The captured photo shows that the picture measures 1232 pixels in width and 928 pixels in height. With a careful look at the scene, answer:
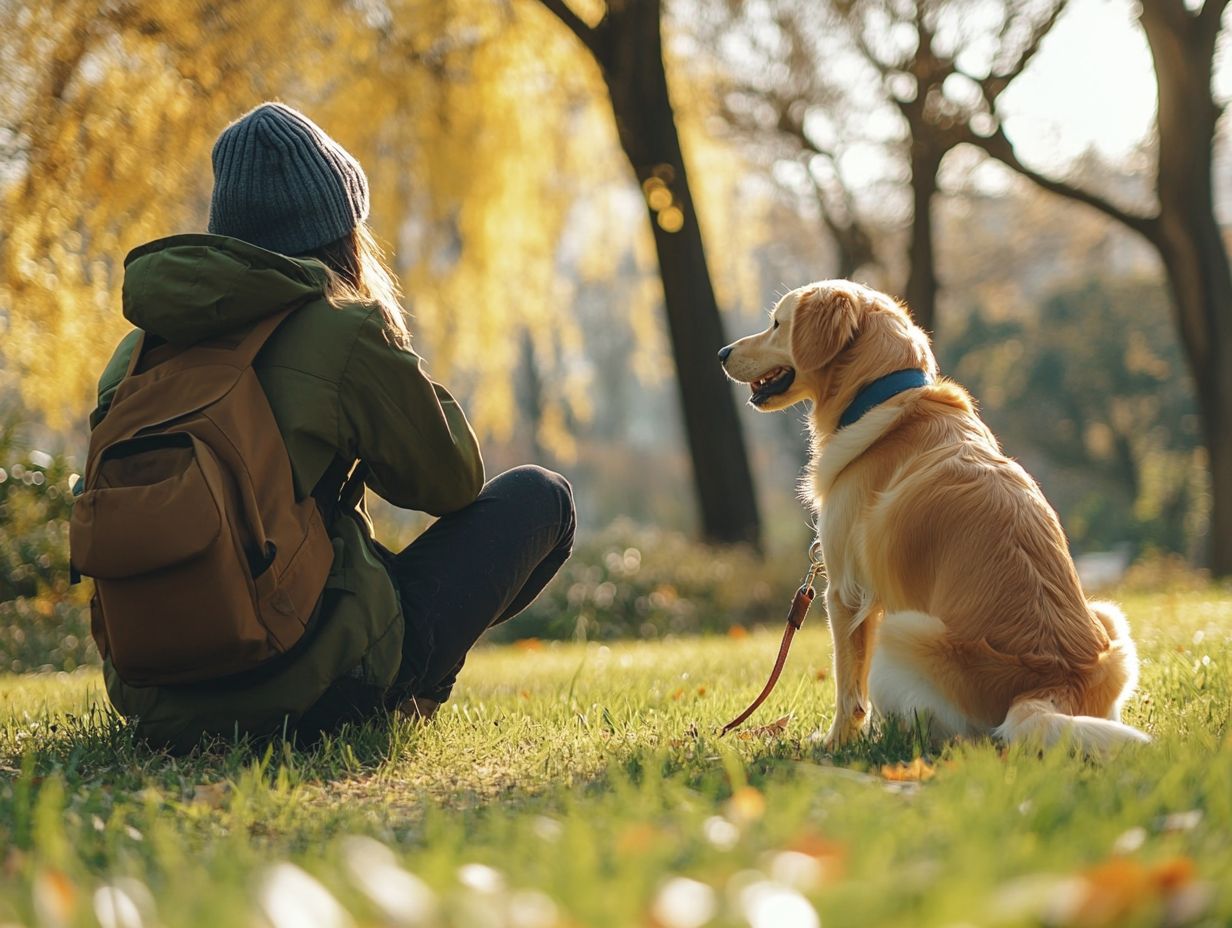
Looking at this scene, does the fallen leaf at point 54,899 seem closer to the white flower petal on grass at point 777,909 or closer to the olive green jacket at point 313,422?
the white flower petal on grass at point 777,909

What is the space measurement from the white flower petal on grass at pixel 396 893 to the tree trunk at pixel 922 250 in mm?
13211

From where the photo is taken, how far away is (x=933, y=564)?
324cm

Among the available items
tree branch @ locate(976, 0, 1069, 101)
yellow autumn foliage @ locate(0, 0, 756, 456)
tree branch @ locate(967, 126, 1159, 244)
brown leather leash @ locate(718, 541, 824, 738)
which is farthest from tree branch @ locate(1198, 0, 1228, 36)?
brown leather leash @ locate(718, 541, 824, 738)

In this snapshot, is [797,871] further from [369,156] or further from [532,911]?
[369,156]

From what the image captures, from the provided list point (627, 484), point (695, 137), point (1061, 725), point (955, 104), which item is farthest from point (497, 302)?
point (627, 484)

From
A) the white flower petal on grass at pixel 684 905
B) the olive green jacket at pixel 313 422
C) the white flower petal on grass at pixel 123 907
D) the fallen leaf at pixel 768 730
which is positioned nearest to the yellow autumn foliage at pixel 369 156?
the olive green jacket at pixel 313 422

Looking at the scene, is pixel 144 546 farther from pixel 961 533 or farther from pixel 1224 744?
pixel 1224 744

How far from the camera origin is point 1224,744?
2750 mm

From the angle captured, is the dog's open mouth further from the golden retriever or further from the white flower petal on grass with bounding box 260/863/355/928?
the white flower petal on grass with bounding box 260/863/355/928

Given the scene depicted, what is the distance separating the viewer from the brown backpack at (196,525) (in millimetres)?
2791

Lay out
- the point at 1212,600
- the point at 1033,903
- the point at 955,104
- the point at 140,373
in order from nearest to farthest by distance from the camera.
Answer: the point at 1033,903, the point at 140,373, the point at 1212,600, the point at 955,104

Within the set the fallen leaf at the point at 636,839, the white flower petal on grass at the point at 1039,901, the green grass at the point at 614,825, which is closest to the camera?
the white flower petal on grass at the point at 1039,901

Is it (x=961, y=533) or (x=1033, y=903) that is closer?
(x=1033, y=903)

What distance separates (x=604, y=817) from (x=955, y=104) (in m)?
12.5
